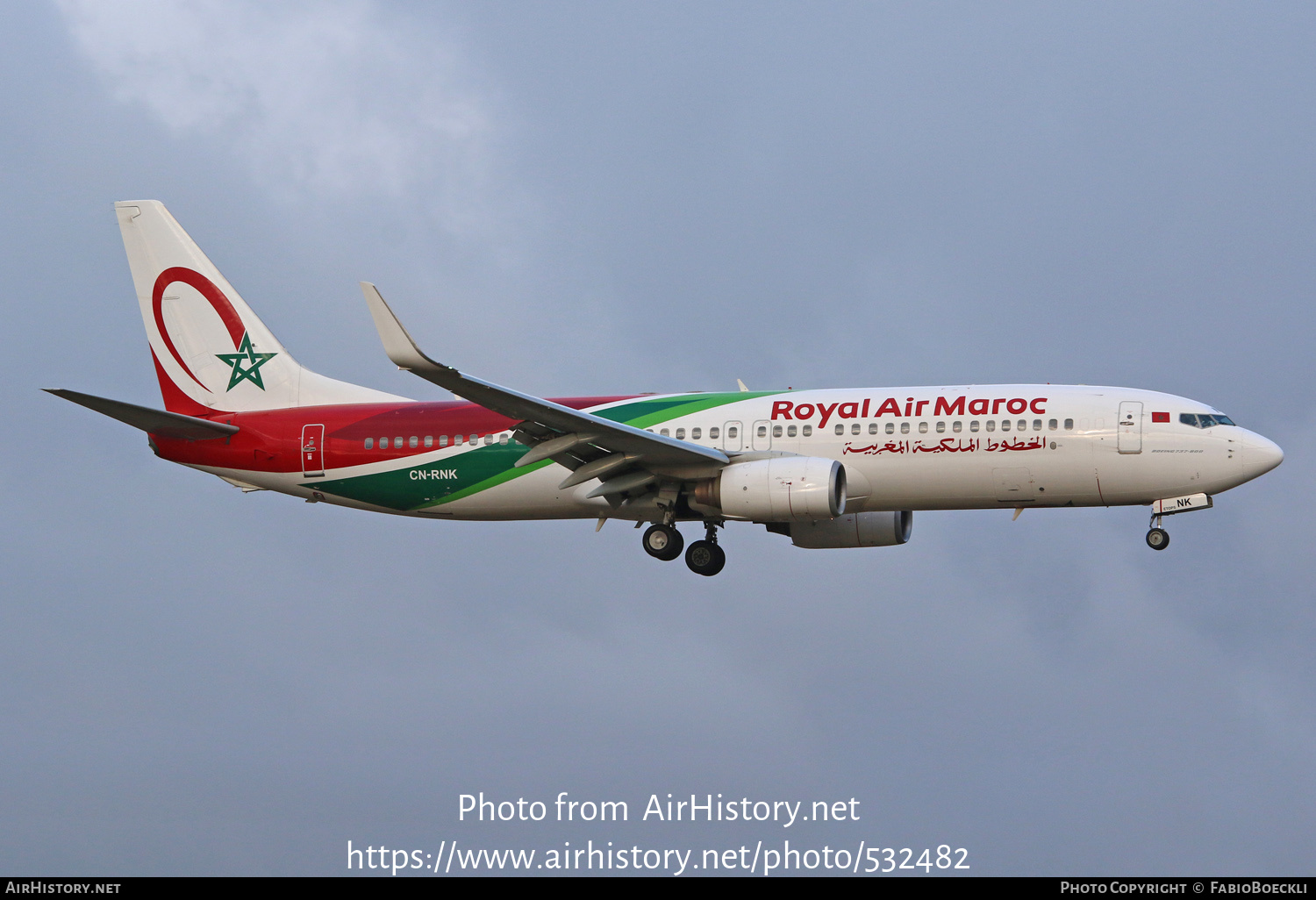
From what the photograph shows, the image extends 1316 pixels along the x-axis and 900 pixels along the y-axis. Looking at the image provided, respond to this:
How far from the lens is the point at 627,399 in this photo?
3825cm

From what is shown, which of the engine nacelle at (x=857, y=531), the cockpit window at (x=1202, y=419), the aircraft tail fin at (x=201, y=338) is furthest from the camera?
the aircraft tail fin at (x=201, y=338)

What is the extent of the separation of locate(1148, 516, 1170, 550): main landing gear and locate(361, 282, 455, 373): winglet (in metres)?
17.0

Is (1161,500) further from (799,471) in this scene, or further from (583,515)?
(583,515)

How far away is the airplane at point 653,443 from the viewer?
34.2 metres

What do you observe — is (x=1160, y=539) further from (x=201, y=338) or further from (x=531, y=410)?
(x=201, y=338)

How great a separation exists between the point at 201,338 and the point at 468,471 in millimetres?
9617

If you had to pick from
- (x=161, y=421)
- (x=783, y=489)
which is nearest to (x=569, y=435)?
(x=783, y=489)

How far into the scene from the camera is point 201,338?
42.0 m

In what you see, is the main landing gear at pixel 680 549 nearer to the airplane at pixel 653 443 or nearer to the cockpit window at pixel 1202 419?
the airplane at pixel 653 443

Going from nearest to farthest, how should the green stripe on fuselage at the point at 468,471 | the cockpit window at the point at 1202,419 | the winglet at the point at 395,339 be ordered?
the winglet at the point at 395,339
the cockpit window at the point at 1202,419
the green stripe on fuselage at the point at 468,471

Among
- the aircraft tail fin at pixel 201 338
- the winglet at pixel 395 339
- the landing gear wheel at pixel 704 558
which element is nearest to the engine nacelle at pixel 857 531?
the landing gear wheel at pixel 704 558

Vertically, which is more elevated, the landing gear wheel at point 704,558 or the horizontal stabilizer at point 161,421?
the horizontal stabilizer at point 161,421

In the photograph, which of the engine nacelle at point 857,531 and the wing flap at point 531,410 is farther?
the engine nacelle at point 857,531

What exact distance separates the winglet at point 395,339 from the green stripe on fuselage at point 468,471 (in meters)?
7.55
